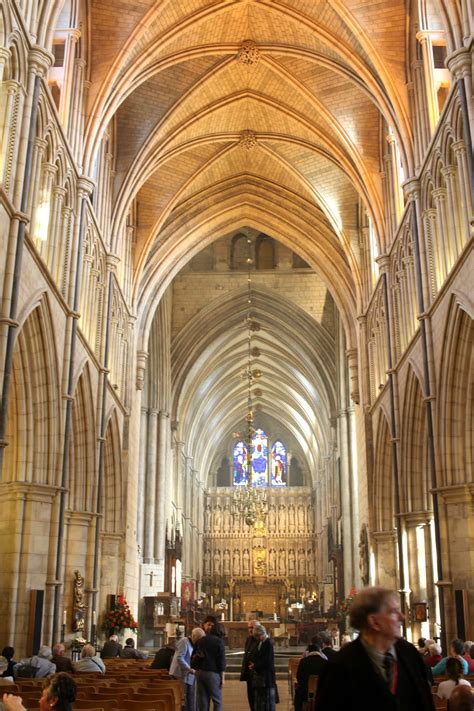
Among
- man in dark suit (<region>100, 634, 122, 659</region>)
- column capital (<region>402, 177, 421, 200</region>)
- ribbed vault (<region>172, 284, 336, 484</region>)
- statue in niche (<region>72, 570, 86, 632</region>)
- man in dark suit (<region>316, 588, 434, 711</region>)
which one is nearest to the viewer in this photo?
man in dark suit (<region>316, 588, 434, 711</region>)

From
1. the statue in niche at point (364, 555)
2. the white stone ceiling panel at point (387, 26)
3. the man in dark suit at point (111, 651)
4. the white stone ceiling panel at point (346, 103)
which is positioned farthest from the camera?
the statue in niche at point (364, 555)

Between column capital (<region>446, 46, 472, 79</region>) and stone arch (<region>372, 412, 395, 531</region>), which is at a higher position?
column capital (<region>446, 46, 472, 79</region>)

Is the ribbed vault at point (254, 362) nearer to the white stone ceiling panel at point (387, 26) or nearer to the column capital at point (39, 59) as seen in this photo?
the white stone ceiling panel at point (387, 26)

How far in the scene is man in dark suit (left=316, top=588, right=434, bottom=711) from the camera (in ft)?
9.24

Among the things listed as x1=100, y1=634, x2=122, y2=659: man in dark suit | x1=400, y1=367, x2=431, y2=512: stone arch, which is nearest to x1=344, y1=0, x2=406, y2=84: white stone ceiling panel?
x1=400, y1=367, x2=431, y2=512: stone arch

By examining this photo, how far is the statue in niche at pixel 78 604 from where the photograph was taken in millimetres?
17703

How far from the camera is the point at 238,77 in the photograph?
23.1 meters

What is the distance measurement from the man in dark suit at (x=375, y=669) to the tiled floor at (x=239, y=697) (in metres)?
12.2

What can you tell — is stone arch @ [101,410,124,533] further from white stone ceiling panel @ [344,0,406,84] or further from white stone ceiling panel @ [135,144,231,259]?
white stone ceiling panel @ [344,0,406,84]

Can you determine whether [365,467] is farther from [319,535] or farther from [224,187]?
[319,535]

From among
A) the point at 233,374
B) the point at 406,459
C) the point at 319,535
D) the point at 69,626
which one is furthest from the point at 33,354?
the point at 319,535

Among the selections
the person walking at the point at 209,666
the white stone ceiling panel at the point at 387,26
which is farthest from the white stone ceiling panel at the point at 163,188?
the person walking at the point at 209,666

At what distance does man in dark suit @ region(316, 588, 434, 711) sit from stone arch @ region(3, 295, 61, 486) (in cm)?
1200

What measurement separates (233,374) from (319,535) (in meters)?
11.3
